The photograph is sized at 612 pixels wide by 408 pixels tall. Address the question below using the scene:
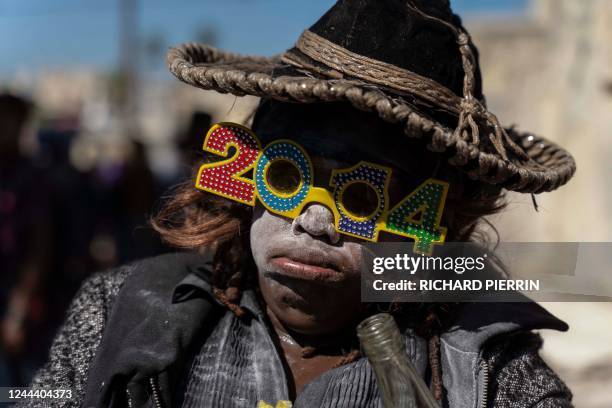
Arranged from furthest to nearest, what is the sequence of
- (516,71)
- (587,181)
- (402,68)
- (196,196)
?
(516,71)
(587,181)
(196,196)
(402,68)

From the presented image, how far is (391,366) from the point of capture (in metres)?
1.68

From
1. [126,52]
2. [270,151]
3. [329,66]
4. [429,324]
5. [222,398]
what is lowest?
[126,52]

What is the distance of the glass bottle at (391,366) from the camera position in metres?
1.68

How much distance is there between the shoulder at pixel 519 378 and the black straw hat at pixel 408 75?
40 cm

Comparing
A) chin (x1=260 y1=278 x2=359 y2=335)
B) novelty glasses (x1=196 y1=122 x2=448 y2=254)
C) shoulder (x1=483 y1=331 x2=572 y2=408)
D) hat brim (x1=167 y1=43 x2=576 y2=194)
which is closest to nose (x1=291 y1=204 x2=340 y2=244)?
novelty glasses (x1=196 y1=122 x2=448 y2=254)

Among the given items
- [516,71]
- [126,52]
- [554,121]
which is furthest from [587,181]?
[126,52]

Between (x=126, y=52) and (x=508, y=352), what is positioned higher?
(x=508, y=352)

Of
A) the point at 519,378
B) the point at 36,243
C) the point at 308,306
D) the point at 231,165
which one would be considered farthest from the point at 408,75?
the point at 36,243

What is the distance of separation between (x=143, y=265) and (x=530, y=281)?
992 mm

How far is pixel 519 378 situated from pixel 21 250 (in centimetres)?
Answer: 318

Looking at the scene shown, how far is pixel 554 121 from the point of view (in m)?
7.05

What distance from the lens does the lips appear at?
188 cm

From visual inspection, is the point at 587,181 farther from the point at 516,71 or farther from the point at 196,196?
the point at 196,196

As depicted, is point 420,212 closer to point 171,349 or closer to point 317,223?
point 317,223
